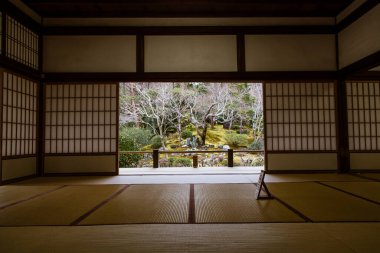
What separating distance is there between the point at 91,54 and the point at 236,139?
679 cm

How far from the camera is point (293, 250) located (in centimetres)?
160

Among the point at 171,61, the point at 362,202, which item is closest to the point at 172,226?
the point at 362,202

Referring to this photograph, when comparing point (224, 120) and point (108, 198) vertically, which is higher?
point (224, 120)

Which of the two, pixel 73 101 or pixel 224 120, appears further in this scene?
pixel 224 120

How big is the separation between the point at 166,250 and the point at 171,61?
4088 millimetres

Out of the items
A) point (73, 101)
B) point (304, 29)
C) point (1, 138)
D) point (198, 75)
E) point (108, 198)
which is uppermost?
point (304, 29)

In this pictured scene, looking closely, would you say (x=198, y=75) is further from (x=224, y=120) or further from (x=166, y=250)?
(x=224, y=120)

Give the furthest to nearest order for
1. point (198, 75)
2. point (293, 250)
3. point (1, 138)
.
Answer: point (198, 75), point (1, 138), point (293, 250)

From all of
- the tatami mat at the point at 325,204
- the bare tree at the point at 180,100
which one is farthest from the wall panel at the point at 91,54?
the bare tree at the point at 180,100

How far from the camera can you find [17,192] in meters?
3.47

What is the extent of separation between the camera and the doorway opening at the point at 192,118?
989 cm

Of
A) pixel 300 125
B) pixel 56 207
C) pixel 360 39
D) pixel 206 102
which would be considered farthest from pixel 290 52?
pixel 206 102

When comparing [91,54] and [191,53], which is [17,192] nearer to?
[91,54]
